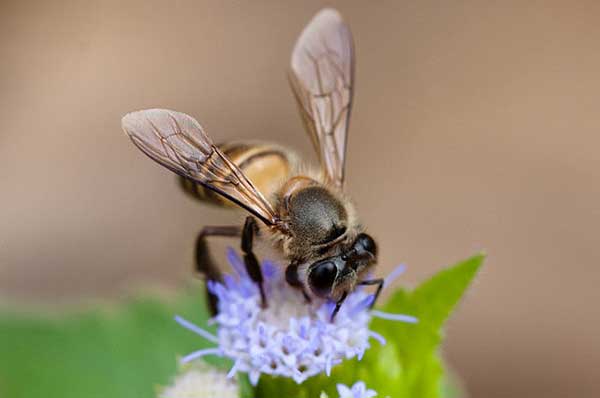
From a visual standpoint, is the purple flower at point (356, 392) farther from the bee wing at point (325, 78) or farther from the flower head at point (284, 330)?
the bee wing at point (325, 78)

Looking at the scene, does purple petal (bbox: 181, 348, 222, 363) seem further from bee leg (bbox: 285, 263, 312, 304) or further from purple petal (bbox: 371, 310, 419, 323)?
purple petal (bbox: 371, 310, 419, 323)

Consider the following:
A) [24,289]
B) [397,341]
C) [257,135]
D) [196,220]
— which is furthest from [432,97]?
[397,341]

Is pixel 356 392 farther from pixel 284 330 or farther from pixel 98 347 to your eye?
pixel 98 347

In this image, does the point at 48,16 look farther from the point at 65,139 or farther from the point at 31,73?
the point at 65,139

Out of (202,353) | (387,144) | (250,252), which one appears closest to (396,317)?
(250,252)

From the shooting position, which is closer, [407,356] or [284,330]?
[284,330]

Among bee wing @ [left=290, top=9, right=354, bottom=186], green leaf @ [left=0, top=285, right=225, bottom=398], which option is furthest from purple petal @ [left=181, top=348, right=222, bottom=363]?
green leaf @ [left=0, top=285, right=225, bottom=398]

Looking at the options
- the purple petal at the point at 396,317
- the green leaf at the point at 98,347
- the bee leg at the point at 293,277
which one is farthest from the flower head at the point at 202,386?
the green leaf at the point at 98,347
